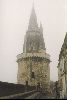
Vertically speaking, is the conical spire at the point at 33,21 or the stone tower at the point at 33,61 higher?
the conical spire at the point at 33,21

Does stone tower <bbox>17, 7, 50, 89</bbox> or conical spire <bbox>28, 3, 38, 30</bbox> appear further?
conical spire <bbox>28, 3, 38, 30</bbox>

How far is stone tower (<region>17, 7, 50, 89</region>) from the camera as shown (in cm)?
5131

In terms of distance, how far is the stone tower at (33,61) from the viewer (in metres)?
51.3

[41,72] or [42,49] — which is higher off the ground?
[42,49]

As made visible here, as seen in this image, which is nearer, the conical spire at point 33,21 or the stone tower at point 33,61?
the stone tower at point 33,61

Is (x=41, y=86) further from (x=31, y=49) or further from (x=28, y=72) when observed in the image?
(x=31, y=49)

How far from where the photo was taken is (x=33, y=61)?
52375 mm

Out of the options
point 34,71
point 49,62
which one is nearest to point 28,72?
point 34,71

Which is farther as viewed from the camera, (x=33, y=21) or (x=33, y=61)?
(x=33, y=21)

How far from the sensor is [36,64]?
51812 mm

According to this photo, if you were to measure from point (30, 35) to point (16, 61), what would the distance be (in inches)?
210

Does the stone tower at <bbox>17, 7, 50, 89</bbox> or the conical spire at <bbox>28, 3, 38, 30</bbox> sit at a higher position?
the conical spire at <bbox>28, 3, 38, 30</bbox>

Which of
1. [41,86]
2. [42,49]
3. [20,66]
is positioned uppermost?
[42,49]

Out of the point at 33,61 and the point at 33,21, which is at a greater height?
the point at 33,21
